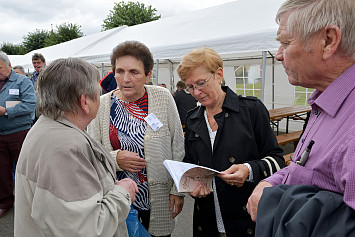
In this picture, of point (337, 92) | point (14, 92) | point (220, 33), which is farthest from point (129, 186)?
point (220, 33)

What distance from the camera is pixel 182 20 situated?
29.8 feet

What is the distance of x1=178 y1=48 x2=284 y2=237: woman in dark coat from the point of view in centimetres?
155

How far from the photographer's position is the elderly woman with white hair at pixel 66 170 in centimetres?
102

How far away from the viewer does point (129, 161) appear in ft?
5.51

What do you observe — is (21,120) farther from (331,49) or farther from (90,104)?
(331,49)

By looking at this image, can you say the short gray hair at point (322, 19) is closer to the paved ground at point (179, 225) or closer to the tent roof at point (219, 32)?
the paved ground at point (179, 225)

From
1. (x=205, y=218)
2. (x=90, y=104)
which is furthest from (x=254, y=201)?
(x=90, y=104)

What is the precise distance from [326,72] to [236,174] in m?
0.73

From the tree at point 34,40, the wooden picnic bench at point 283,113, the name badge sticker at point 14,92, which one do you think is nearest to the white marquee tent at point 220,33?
the wooden picnic bench at point 283,113

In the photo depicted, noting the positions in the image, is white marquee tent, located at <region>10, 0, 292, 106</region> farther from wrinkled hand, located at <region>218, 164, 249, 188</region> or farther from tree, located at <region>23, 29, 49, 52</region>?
tree, located at <region>23, 29, 49, 52</region>

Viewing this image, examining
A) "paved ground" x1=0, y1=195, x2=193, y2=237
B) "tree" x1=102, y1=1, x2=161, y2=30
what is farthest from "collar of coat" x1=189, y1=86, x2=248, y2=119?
"tree" x1=102, y1=1, x2=161, y2=30

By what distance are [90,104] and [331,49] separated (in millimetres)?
1015

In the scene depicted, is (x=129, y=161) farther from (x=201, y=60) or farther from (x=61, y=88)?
(x=201, y=60)

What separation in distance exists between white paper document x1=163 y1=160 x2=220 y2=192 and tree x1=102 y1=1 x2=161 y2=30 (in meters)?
36.0
